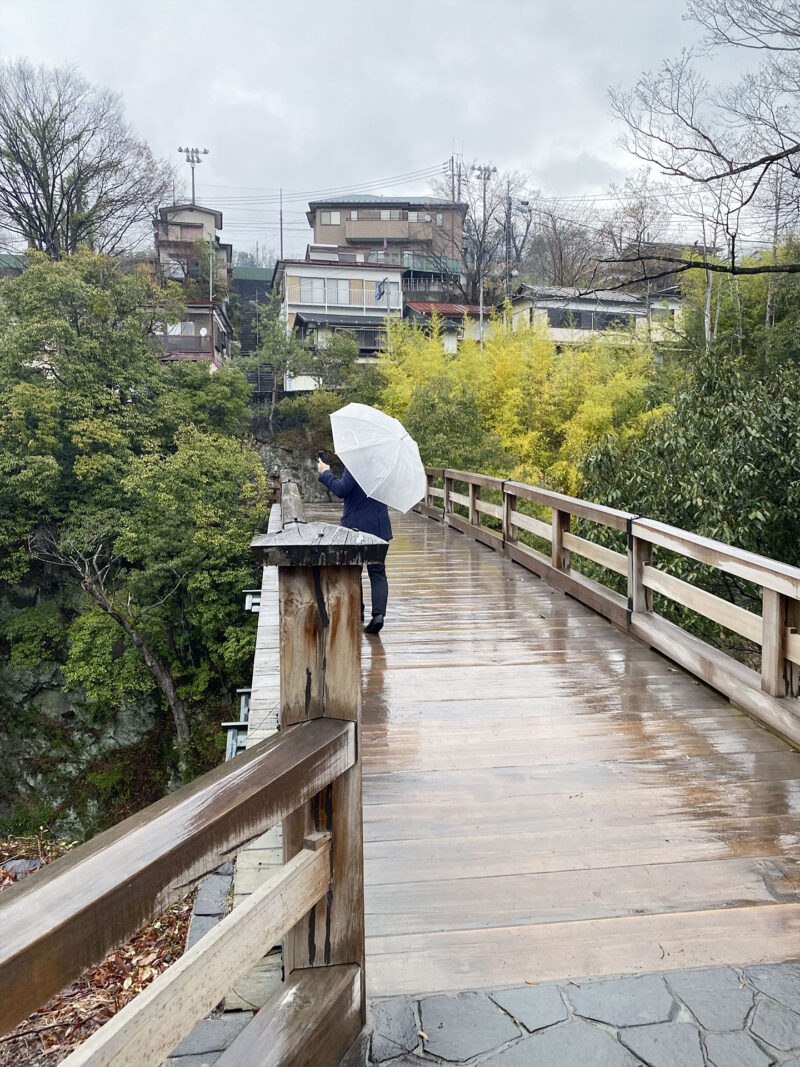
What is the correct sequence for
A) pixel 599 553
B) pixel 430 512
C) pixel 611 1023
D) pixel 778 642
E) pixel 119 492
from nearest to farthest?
1. pixel 611 1023
2. pixel 778 642
3. pixel 599 553
4. pixel 430 512
5. pixel 119 492

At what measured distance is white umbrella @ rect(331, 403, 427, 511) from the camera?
495cm

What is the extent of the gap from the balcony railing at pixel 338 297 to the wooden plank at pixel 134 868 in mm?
35292

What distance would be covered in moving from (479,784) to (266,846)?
89cm

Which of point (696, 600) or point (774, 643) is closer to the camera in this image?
point (774, 643)

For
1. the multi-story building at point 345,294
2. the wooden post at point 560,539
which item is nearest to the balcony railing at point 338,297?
the multi-story building at point 345,294

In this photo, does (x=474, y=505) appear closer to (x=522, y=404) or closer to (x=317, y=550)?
(x=522, y=404)

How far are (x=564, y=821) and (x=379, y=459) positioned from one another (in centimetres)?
274

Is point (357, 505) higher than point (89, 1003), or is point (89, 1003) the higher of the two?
point (357, 505)

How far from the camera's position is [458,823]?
278 centimetres

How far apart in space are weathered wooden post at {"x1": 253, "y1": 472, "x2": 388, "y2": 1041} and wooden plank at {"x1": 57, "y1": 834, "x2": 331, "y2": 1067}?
72mm

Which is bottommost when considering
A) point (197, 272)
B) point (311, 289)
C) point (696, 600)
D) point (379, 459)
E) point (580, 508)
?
point (696, 600)

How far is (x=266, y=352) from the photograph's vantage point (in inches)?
1144

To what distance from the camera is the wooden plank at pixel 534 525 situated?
6888mm

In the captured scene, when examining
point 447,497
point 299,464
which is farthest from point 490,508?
point 299,464
